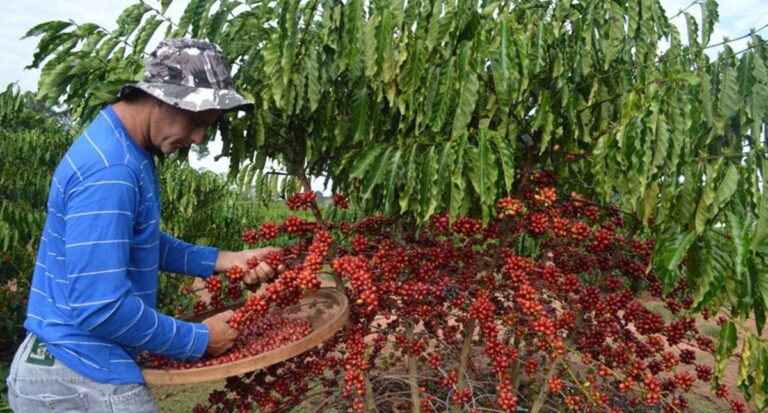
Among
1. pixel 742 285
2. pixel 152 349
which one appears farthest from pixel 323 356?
pixel 742 285

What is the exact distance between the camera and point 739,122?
220 cm

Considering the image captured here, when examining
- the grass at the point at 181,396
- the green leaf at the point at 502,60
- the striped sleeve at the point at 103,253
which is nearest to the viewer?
the striped sleeve at the point at 103,253

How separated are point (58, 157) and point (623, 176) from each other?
524 cm

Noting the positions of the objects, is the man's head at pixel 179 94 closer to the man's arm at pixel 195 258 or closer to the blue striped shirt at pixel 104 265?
the blue striped shirt at pixel 104 265

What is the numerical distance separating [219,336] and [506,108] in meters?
1.14

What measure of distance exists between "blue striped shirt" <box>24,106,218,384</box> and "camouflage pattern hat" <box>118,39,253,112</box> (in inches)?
5.9

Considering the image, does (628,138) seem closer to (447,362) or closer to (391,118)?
(391,118)

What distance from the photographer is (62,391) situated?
4.84 ft

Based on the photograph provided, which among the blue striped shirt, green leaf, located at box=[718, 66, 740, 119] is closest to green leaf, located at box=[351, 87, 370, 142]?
the blue striped shirt

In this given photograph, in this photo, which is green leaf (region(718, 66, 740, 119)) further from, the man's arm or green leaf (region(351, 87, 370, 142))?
the man's arm

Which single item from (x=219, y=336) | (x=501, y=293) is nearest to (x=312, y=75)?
(x=219, y=336)

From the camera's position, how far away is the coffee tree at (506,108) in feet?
5.35

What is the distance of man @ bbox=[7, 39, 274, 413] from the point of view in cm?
131

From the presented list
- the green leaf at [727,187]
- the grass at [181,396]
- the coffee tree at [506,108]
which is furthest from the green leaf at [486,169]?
the grass at [181,396]
